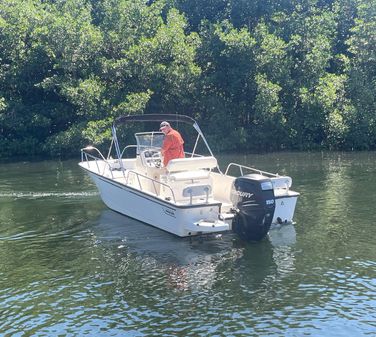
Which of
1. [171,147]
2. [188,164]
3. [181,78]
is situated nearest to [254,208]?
[188,164]

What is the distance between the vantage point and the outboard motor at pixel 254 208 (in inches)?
429

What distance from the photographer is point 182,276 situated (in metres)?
9.54

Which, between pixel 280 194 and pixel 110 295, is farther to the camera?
pixel 280 194

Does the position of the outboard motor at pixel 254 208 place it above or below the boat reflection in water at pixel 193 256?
above

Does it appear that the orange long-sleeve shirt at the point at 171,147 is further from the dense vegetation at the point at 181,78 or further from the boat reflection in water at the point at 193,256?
the dense vegetation at the point at 181,78

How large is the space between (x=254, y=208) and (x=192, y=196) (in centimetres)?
124

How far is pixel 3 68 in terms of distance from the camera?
2912 cm

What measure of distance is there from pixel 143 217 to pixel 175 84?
655 inches

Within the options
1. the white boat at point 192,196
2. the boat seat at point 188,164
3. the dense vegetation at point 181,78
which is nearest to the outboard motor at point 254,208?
the white boat at point 192,196

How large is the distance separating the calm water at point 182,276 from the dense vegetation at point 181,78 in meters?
13.3

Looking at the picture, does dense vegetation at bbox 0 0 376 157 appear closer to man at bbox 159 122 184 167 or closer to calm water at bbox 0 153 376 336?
calm water at bbox 0 153 376 336

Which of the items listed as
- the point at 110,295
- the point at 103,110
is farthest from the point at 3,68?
the point at 110,295

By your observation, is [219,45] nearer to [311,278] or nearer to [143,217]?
[143,217]

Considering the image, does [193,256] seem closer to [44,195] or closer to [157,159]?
[157,159]
